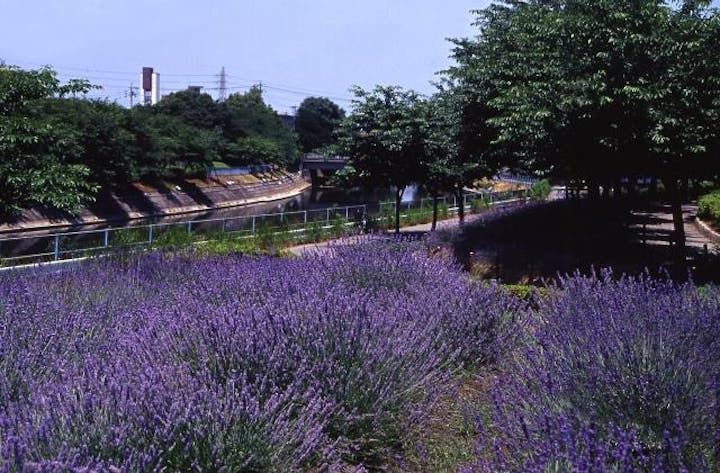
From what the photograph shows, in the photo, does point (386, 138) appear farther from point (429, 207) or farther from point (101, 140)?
point (101, 140)

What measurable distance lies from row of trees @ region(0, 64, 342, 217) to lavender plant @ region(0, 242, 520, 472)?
19.2ft

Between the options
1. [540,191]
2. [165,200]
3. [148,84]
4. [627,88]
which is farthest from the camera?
[148,84]

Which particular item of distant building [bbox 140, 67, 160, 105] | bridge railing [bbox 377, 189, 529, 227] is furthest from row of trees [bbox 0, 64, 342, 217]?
distant building [bbox 140, 67, 160, 105]

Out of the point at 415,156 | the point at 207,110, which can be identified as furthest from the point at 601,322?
the point at 207,110

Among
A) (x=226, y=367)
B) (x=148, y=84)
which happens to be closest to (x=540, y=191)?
(x=226, y=367)

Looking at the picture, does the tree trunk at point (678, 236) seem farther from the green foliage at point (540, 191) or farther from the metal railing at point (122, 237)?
the green foliage at point (540, 191)

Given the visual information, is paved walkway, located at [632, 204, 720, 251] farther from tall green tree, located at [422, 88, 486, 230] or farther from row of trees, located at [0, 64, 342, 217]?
row of trees, located at [0, 64, 342, 217]

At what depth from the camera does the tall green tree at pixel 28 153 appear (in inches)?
486

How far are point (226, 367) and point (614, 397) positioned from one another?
2.17m

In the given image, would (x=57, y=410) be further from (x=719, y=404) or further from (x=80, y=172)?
(x=80, y=172)

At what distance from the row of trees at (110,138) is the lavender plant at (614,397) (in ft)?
33.5

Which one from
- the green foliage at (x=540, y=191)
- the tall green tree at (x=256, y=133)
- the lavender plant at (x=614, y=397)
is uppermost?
the tall green tree at (x=256, y=133)

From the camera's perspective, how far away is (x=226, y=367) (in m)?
4.41

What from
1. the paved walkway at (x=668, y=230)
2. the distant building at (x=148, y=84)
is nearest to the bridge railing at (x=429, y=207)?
the paved walkway at (x=668, y=230)
